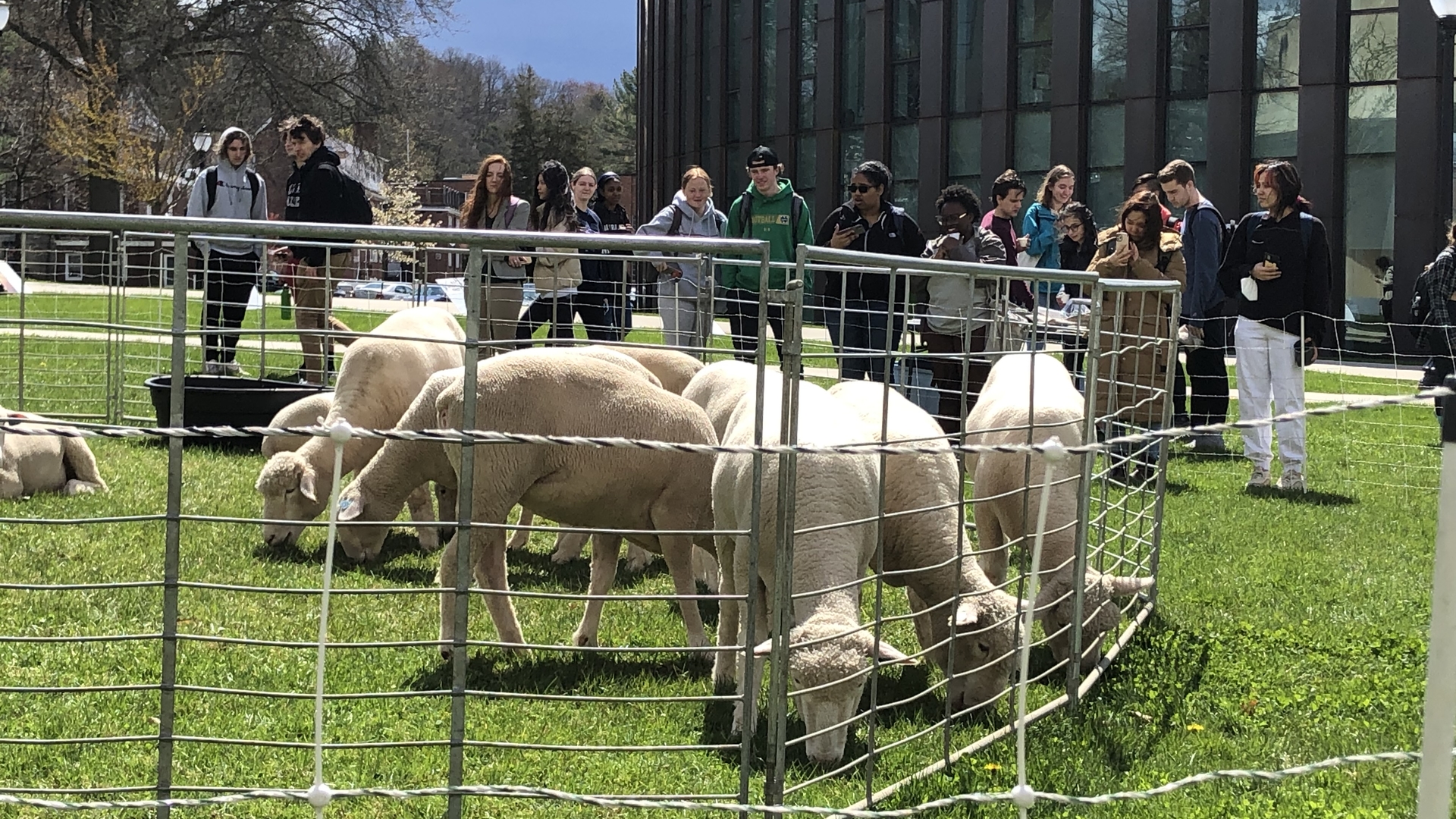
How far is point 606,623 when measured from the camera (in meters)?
6.61

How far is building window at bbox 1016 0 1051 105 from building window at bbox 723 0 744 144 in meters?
9.70

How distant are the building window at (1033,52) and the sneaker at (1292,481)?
19.7 m

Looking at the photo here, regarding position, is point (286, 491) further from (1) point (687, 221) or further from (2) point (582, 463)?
(1) point (687, 221)

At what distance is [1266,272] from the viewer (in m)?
10.9

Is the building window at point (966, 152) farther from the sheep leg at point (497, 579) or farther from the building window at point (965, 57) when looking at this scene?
the sheep leg at point (497, 579)

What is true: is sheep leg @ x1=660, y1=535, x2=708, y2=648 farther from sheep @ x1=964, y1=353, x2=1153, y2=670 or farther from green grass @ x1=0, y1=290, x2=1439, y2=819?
sheep @ x1=964, y1=353, x2=1153, y2=670

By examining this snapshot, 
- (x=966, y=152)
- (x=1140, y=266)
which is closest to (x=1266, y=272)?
(x=1140, y=266)

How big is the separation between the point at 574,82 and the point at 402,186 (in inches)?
2157

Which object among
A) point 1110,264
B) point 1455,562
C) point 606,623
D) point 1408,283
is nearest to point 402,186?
point 1408,283

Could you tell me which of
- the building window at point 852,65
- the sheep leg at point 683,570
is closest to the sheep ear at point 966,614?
the sheep leg at point 683,570

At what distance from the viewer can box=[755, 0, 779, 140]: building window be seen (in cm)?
3566

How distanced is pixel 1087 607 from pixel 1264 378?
5.73 meters

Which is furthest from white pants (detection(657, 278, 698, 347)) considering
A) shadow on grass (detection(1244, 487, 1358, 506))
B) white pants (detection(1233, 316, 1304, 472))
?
shadow on grass (detection(1244, 487, 1358, 506))

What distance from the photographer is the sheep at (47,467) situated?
359 inches
